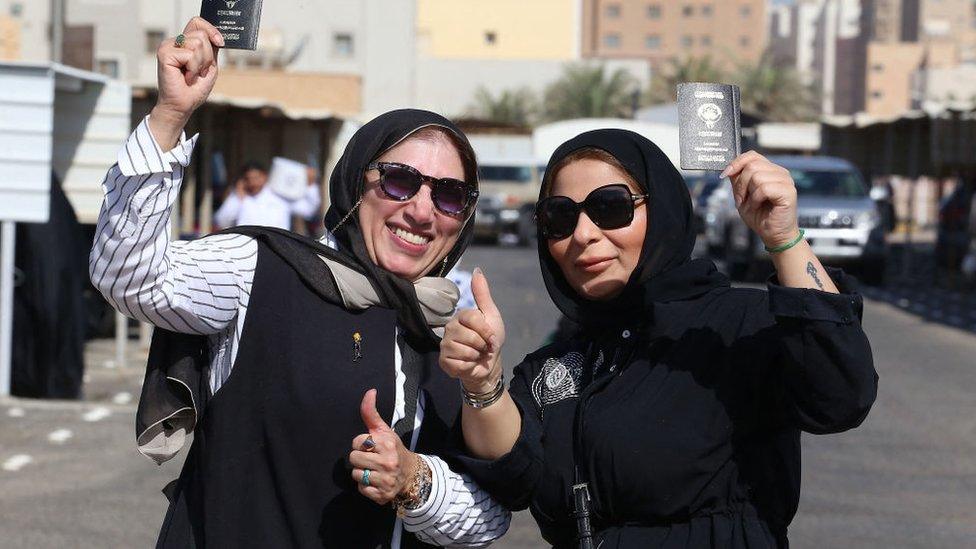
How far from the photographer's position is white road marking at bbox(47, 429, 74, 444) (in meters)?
9.20

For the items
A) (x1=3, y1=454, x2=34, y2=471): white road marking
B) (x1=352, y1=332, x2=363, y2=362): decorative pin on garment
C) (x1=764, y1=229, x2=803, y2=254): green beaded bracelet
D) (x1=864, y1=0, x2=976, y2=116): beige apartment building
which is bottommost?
(x1=3, y1=454, x2=34, y2=471): white road marking

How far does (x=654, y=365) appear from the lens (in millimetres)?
3127

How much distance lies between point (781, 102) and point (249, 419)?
78.2m

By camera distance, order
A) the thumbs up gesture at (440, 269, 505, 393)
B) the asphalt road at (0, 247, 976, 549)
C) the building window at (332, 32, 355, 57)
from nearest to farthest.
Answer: the thumbs up gesture at (440, 269, 505, 393)
the asphalt road at (0, 247, 976, 549)
the building window at (332, 32, 355, 57)

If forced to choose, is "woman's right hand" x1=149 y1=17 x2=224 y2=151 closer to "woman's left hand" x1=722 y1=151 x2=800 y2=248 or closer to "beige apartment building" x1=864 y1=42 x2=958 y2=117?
"woman's left hand" x1=722 y1=151 x2=800 y2=248

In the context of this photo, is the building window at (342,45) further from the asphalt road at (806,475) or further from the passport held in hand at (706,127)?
the passport held in hand at (706,127)

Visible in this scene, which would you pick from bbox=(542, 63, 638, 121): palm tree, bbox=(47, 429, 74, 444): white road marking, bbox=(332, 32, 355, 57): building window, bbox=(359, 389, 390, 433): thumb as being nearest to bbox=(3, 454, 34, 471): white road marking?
bbox=(47, 429, 74, 444): white road marking

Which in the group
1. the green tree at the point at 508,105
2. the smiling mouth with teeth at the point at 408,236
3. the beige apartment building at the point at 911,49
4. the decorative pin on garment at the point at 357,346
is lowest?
the decorative pin on garment at the point at 357,346

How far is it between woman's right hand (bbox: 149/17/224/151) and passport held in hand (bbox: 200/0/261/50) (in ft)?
0.26

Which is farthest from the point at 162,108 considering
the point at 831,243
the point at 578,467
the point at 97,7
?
the point at 97,7

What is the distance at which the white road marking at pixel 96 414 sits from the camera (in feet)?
32.6

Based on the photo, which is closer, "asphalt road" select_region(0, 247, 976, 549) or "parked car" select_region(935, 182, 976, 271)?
"asphalt road" select_region(0, 247, 976, 549)

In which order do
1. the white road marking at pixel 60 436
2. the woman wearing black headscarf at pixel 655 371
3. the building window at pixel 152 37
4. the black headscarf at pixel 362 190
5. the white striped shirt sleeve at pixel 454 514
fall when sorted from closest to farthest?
the woman wearing black headscarf at pixel 655 371 → the white striped shirt sleeve at pixel 454 514 → the black headscarf at pixel 362 190 → the white road marking at pixel 60 436 → the building window at pixel 152 37

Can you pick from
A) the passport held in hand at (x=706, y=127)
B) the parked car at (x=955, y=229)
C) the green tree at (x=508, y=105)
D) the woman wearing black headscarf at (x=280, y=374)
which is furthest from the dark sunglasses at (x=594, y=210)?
the green tree at (x=508, y=105)
